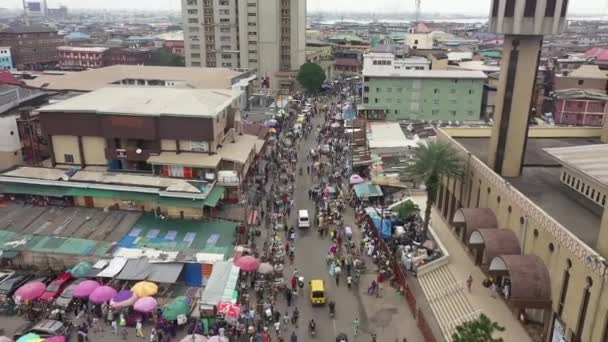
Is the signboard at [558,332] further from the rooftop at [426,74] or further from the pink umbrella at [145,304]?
the rooftop at [426,74]

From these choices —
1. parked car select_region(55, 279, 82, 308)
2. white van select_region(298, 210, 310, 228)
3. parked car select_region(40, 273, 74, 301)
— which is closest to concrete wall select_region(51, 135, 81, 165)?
parked car select_region(40, 273, 74, 301)

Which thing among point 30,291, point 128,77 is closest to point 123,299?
point 30,291

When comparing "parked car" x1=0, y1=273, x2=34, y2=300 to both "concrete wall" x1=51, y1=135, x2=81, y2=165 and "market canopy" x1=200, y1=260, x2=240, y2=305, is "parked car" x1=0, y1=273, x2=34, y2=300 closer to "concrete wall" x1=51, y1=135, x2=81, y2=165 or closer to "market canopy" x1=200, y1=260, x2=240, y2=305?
"concrete wall" x1=51, y1=135, x2=81, y2=165

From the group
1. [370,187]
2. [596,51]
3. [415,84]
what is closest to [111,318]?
[370,187]

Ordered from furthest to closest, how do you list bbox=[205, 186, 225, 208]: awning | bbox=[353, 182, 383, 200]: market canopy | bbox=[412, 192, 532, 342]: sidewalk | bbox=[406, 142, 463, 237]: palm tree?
1. bbox=[353, 182, 383, 200]: market canopy
2. bbox=[205, 186, 225, 208]: awning
3. bbox=[406, 142, 463, 237]: palm tree
4. bbox=[412, 192, 532, 342]: sidewalk

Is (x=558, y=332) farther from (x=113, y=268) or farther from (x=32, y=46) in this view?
(x=32, y=46)

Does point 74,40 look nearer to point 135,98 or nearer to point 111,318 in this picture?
point 135,98

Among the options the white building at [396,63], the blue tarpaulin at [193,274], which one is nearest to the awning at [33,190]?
the blue tarpaulin at [193,274]
